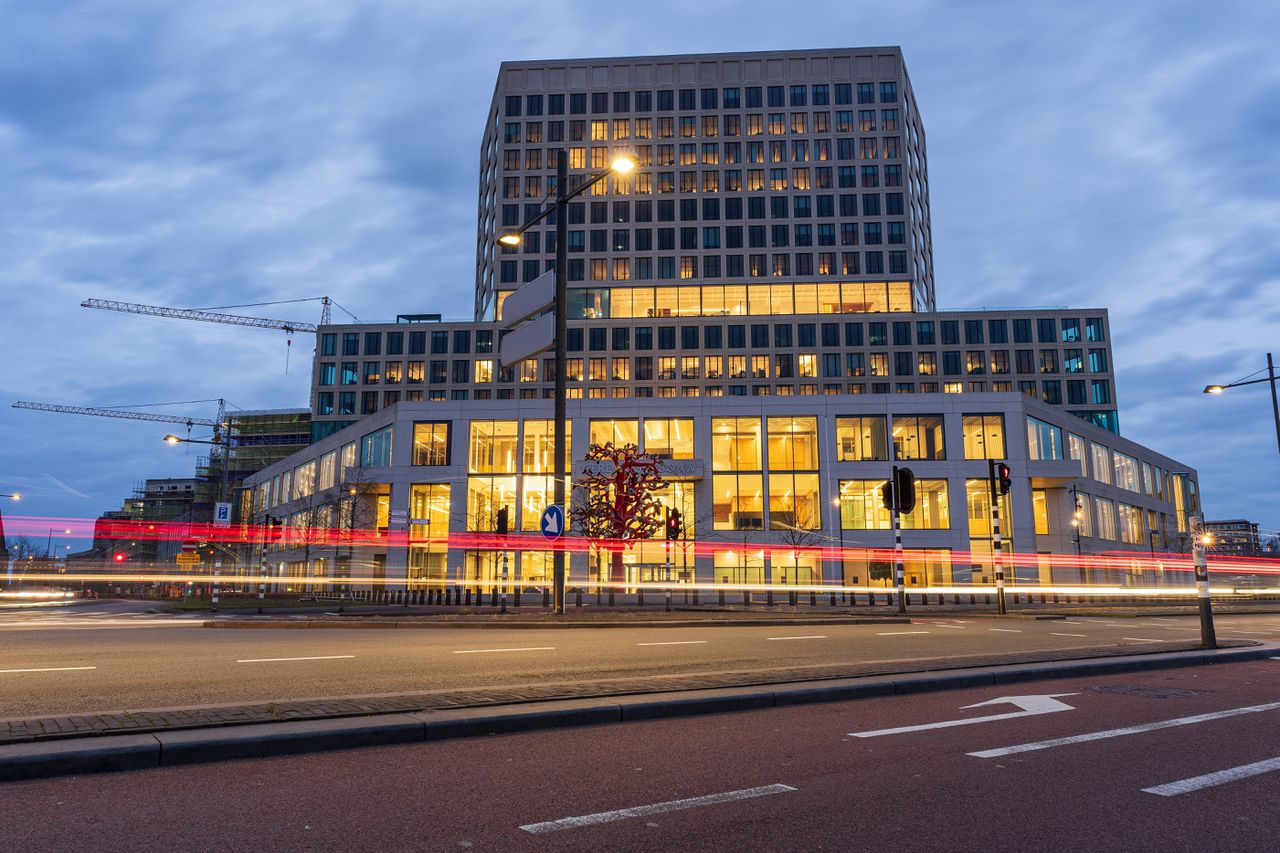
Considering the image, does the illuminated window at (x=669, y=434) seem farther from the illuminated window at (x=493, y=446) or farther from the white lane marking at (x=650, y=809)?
the white lane marking at (x=650, y=809)

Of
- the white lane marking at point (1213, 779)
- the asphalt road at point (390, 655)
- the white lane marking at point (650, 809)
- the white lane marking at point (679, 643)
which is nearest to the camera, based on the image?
the white lane marking at point (650, 809)

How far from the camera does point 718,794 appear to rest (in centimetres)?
515

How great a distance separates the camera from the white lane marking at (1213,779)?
5250mm

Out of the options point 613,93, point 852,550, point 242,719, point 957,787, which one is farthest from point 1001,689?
point 613,93

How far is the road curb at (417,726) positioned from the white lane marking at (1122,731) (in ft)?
7.87

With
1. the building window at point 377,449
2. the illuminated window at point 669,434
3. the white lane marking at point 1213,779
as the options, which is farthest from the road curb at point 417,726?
the building window at point 377,449

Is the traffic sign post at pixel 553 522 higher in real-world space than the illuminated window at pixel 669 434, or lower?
lower

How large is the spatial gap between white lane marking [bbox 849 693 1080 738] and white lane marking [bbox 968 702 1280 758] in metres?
0.83

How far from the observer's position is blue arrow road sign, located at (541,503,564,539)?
63.0 feet

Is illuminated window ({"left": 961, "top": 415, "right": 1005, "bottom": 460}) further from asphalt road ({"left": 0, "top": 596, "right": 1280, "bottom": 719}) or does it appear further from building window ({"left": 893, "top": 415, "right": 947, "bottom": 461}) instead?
asphalt road ({"left": 0, "top": 596, "right": 1280, "bottom": 719})

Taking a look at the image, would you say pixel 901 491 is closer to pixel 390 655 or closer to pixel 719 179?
pixel 390 655

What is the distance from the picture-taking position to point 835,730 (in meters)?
7.22

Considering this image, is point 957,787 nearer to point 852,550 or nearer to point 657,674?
point 657,674

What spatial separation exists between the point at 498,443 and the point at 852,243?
5123cm
